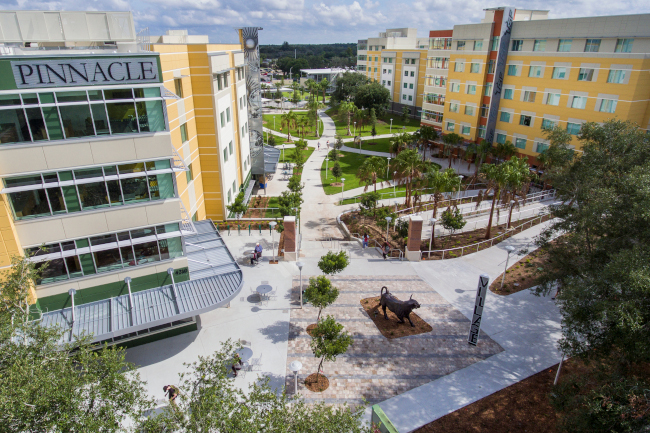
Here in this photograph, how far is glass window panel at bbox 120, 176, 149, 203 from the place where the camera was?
16.6 metres

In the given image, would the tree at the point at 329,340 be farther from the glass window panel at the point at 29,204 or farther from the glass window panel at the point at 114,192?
the glass window panel at the point at 29,204

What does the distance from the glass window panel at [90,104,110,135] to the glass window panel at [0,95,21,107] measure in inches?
91.2

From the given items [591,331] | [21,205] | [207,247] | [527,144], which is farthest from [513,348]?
[527,144]

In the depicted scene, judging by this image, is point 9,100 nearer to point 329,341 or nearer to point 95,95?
point 95,95

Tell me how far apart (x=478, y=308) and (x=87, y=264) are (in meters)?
17.9

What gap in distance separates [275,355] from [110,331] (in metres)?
7.28

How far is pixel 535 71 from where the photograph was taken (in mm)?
43781

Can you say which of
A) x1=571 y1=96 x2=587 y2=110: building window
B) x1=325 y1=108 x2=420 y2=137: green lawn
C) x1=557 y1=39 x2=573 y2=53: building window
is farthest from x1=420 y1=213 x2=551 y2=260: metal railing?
x1=325 y1=108 x2=420 y2=137: green lawn

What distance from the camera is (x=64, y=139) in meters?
15.1

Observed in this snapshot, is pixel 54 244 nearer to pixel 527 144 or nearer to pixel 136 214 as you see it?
pixel 136 214

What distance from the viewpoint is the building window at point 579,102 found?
39.6 metres

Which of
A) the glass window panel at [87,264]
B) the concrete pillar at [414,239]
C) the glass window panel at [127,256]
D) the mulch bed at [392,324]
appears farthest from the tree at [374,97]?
the glass window panel at [87,264]

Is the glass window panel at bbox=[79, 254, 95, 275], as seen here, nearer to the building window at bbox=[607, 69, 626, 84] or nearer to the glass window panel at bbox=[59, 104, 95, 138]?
the glass window panel at bbox=[59, 104, 95, 138]

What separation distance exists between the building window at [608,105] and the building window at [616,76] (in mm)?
1780
